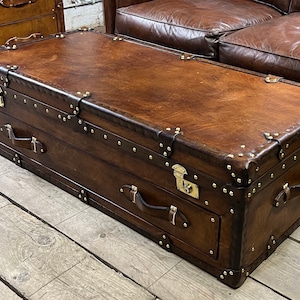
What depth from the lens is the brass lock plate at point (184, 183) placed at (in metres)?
1.12

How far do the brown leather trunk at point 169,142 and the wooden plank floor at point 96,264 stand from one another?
4 centimetres

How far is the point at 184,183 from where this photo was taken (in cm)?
113

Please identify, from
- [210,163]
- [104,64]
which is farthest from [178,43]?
[210,163]

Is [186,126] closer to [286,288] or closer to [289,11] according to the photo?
[286,288]

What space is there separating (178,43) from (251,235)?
103 centimetres

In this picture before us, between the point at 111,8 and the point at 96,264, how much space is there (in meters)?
1.44

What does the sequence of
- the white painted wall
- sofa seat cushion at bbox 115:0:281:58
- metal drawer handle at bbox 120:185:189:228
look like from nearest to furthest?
metal drawer handle at bbox 120:185:189:228, sofa seat cushion at bbox 115:0:281:58, the white painted wall

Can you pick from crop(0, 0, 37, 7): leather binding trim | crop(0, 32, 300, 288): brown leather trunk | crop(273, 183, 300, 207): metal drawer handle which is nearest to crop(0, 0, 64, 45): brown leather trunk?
crop(0, 0, 37, 7): leather binding trim

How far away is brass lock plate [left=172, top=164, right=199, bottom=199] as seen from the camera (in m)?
1.12

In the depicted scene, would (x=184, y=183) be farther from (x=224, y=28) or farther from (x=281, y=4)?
(x=281, y=4)

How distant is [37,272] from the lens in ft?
4.10

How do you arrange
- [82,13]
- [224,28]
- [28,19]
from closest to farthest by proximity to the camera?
[224,28] < [28,19] < [82,13]

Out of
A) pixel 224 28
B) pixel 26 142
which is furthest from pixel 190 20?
pixel 26 142

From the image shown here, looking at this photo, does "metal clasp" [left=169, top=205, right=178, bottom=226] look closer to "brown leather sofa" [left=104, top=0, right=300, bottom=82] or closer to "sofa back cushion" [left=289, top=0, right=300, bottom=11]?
"brown leather sofa" [left=104, top=0, right=300, bottom=82]
